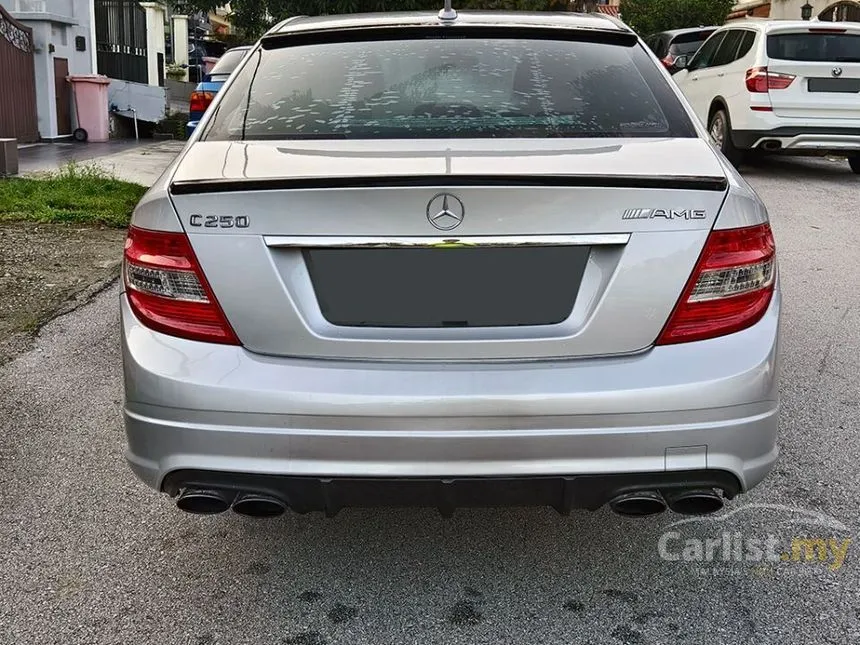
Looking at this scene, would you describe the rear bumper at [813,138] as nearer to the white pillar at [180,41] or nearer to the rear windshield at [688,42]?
the rear windshield at [688,42]

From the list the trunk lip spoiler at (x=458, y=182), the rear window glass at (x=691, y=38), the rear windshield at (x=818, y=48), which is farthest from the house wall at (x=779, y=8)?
the trunk lip spoiler at (x=458, y=182)

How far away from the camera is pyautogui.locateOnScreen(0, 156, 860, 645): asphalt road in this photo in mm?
2746

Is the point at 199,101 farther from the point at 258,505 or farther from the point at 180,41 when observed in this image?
the point at 180,41

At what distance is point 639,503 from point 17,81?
53.9 feet

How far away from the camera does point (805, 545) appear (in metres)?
3.20

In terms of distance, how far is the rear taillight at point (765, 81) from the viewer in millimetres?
10312

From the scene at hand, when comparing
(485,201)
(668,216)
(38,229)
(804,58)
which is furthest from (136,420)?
(804,58)

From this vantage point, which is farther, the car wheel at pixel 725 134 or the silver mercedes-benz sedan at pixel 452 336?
the car wheel at pixel 725 134

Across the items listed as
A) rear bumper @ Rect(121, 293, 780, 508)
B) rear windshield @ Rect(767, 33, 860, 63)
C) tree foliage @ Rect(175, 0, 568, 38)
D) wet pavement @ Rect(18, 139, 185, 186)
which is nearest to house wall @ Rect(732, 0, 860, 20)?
tree foliage @ Rect(175, 0, 568, 38)

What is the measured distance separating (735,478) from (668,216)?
72cm

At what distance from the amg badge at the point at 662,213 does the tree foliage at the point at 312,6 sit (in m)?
12.5

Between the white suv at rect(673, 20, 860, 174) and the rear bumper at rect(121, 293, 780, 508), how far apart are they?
28.0 feet

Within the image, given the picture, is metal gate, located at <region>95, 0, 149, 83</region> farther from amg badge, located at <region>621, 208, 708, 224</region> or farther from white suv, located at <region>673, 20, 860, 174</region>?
amg badge, located at <region>621, 208, 708, 224</region>

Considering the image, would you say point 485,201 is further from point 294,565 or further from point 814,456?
point 814,456
